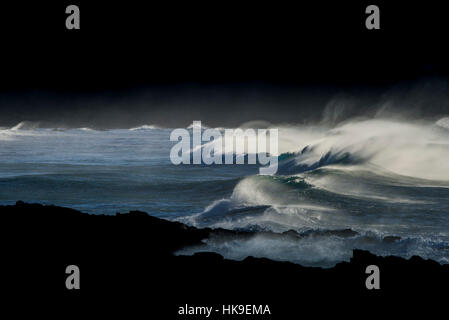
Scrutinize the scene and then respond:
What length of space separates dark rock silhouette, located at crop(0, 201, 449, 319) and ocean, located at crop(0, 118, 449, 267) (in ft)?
3.63

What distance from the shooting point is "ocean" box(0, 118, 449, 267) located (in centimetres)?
856

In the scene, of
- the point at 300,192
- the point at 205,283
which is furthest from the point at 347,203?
the point at 205,283

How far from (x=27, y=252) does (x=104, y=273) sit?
1387 mm

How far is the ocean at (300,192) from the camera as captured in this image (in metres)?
8.56

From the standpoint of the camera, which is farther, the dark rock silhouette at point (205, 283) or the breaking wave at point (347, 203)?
the breaking wave at point (347, 203)

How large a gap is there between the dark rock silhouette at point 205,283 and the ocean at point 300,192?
111 centimetres

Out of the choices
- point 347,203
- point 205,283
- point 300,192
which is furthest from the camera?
point 300,192

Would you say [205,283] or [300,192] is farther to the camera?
[300,192]

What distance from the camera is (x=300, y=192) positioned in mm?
14648

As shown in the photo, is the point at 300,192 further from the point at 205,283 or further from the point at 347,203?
the point at 205,283

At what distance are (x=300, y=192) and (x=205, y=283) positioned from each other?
8.69 metres

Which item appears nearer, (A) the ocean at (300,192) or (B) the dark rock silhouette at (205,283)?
(B) the dark rock silhouette at (205,283)
